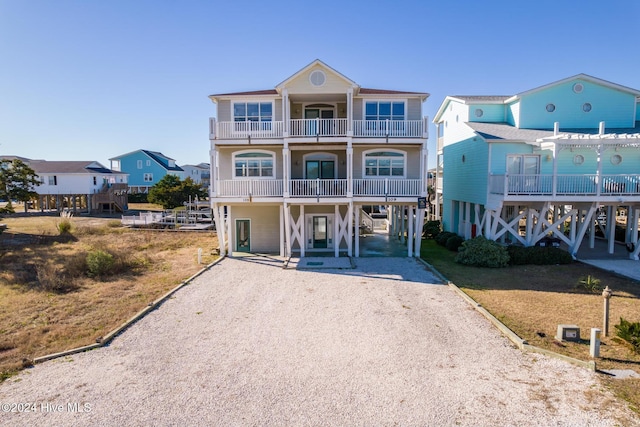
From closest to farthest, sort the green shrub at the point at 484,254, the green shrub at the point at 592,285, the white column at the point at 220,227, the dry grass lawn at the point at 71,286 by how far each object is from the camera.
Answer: the dry grass lawn at the point at 71,286 < the green shrub at the point at 592,285 < the green shrub at the point at 484,254 < the white column at the point at 220,227

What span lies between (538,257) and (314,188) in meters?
11.4

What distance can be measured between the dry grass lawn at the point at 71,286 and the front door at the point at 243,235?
5.35ft

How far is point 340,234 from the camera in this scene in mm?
20375

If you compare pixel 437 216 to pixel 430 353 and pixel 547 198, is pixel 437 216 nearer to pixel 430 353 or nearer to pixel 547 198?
pixel 547 198

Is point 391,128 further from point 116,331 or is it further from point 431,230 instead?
point 116,331

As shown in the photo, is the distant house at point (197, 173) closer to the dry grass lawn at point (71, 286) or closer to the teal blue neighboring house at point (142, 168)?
the teal blue neighboring house at point (142, 168)

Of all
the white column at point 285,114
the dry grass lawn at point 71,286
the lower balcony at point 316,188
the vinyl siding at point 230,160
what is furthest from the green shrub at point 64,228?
the white column at point 285,114

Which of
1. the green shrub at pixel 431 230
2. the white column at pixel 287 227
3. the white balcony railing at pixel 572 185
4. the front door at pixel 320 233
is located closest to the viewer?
the white balcony railing at pixel 572 185

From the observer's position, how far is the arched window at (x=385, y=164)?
20500 mm

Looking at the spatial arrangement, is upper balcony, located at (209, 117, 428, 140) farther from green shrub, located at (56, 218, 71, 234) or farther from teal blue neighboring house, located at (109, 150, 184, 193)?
teal blue neighboring house, located at (109, 150, 184, 193)

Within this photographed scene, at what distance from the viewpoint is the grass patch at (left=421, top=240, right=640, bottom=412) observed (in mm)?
8422

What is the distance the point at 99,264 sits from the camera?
1634 cm

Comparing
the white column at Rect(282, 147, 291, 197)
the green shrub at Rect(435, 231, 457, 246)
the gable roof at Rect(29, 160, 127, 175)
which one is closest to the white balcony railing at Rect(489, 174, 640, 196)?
the green shrub at Rect(435, 231, 457, 246)

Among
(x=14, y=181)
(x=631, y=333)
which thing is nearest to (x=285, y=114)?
(x=631, y=333)
